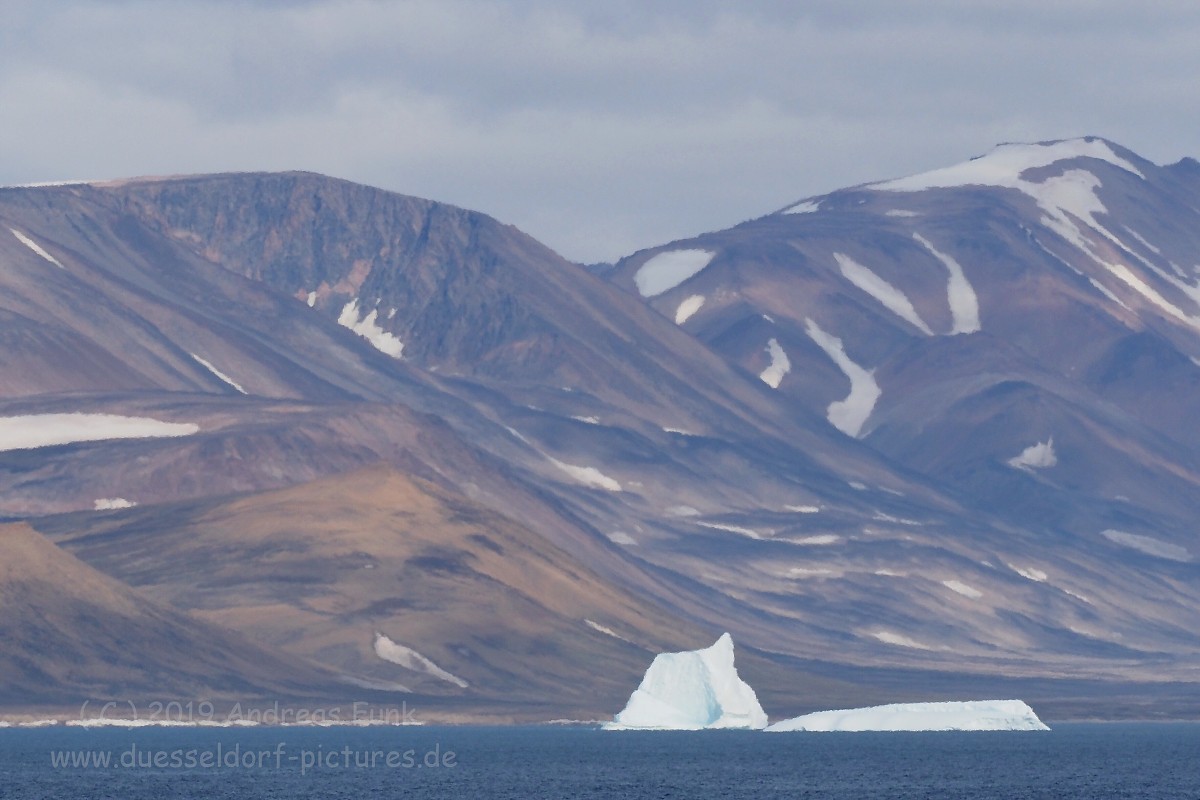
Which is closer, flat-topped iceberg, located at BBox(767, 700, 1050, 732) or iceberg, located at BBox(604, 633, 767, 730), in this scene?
iceberg, located at BBox(604, 633, 767, 730)

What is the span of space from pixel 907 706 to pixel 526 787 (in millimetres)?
67451

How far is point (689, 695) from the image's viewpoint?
608 ft

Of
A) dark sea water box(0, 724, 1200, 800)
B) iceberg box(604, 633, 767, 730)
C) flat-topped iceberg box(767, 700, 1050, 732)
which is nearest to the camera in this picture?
dark sea water box(0, 724, 1200, 800)

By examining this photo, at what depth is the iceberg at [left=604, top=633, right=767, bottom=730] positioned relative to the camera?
184m

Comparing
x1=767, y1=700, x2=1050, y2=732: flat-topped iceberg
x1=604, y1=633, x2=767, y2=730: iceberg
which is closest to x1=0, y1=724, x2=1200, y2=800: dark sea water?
x1=767, y1=700, x2=1050, y2=732: flat-topped iceberg

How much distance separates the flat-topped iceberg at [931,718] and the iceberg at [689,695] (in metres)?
8.63

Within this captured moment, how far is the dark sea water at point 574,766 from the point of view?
125500 mm

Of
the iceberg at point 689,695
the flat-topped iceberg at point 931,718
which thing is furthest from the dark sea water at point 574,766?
the iceberg at point 689,695

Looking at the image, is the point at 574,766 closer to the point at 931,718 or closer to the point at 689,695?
the point at 689,695

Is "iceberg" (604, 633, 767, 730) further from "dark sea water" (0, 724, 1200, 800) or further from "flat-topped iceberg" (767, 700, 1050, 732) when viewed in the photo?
"flat-topped iceberg" (767, 700, 1050, 732)

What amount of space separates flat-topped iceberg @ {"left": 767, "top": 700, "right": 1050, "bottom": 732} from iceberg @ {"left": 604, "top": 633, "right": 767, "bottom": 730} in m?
8.63

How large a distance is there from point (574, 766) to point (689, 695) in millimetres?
36836

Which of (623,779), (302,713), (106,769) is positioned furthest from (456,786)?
(302,713)

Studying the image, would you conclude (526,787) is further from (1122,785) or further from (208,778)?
(1122,785)
